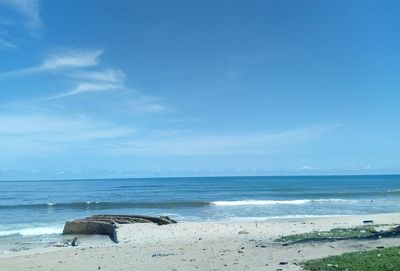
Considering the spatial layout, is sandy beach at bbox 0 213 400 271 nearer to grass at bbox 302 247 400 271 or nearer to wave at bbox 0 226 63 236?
grass at bbox 302 247 400 271

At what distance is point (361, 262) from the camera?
1034cm

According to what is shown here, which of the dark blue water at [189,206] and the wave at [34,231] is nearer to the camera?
the wave at [34,231]

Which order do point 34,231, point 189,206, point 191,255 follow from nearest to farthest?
point 191,255 → point 34,231 → point 189,206

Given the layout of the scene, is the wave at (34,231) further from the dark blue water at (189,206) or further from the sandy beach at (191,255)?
the sandy beach at (191,255)

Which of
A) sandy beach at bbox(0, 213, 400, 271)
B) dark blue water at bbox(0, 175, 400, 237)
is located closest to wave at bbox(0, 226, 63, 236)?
Answer: dark blue water at bbox(0, 175, 400, 237)

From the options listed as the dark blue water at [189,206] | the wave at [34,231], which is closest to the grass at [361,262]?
the wave at [34,231]

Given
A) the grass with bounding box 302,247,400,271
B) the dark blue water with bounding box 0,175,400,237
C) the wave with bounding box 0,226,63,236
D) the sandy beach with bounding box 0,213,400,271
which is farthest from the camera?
the dark blue water with bounding box 0,175,400,237

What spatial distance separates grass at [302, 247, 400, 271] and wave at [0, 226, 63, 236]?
20177mm

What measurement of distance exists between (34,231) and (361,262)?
22.8 m

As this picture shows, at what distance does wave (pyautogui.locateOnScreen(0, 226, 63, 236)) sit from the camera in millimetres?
26677

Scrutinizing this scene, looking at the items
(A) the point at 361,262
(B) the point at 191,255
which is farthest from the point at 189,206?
(A) the point at 361,262

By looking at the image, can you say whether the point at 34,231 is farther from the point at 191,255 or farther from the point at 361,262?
the point at 361,262

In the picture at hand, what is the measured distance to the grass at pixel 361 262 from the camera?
981cm

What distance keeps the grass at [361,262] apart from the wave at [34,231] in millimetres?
20177
